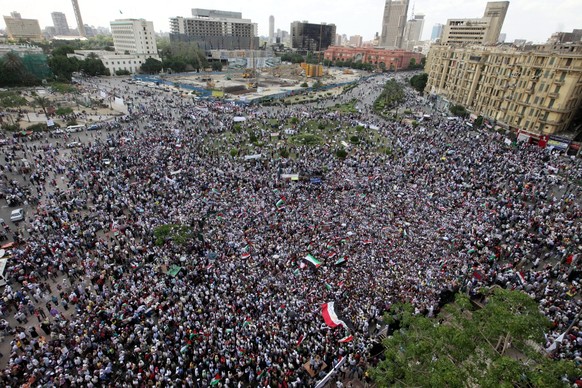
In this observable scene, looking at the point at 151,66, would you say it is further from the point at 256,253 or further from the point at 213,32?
the point at 256,253

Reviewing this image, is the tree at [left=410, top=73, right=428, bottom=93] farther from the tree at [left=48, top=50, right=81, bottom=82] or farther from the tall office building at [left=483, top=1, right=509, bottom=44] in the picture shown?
the tree at [left=48, top=50, right=81, bottom=82]

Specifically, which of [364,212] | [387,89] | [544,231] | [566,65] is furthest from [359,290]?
[387,89]

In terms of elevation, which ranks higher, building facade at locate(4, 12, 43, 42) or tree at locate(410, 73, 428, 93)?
building facade at locate(4, 12, 43, 42)

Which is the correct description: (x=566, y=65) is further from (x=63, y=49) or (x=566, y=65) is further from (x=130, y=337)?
(x=63, y=49)

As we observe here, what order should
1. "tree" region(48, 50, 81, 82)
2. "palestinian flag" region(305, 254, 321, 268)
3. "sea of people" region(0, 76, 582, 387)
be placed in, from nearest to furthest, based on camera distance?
"sea of people" region(0, 76, 582, 387) → "palestinian flag" region(305, 254, 321, 268) → "tree" region(48, 50, 81, 82)

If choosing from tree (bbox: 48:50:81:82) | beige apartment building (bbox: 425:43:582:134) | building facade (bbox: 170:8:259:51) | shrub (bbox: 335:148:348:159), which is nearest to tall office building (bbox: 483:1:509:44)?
beige apartment building (bbox: 425:43:582:134)

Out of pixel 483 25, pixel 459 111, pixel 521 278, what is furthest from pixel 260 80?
pixel 521 278
